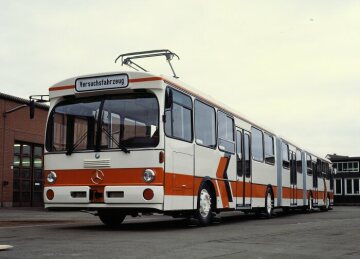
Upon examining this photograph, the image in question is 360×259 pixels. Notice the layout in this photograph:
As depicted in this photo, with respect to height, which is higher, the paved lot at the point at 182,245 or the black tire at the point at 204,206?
the black tire at the point at 204,206

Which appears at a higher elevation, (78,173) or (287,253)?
(78,173)

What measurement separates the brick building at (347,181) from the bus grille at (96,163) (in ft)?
216

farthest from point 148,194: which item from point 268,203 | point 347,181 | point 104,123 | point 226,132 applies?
point 347,181

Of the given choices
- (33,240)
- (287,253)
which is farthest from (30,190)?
(287,253)

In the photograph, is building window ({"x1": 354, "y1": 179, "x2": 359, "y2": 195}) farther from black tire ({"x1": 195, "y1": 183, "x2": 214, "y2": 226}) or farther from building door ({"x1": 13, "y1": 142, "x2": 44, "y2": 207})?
black tire ({"x1": 195, "y1": 183, "x2": 214, "y2": 226})

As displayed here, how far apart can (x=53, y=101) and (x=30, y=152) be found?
75.9 ft

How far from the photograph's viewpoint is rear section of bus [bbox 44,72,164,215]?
11117 millimetres

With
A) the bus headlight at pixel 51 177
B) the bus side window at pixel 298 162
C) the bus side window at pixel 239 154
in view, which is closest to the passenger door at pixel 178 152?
the bus headlight at pixel 51 177

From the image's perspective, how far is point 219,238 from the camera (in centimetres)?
980

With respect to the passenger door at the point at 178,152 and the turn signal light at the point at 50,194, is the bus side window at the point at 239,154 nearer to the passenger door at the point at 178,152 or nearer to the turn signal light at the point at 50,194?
the passenger door at the point at 178,152

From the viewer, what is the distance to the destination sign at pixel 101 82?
38.3 feet

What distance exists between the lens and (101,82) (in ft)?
38.7

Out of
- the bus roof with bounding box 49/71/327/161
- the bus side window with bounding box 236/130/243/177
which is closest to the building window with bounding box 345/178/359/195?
the bus side window with bounding box 236/130/243/177

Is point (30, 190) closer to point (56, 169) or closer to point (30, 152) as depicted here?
point (30, 152)
